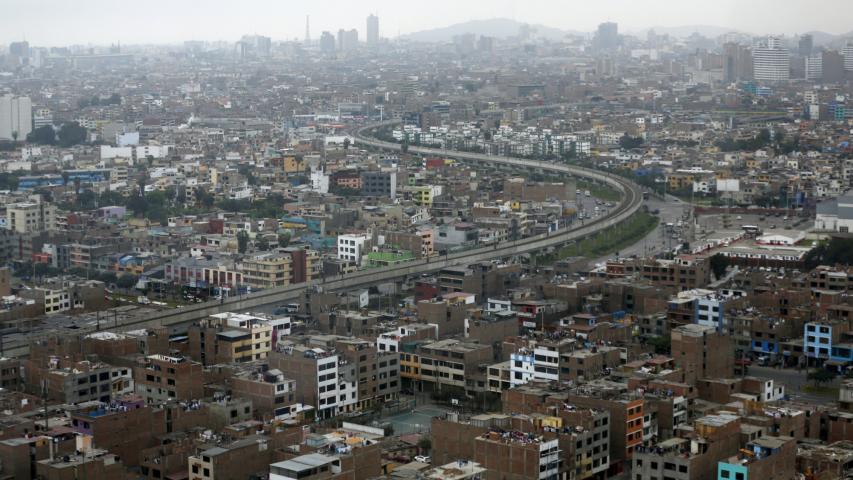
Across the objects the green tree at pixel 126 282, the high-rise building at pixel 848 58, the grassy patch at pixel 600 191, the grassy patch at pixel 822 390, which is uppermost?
the high-rise building at pixel 848 58

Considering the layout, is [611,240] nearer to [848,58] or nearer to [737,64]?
[848,58]

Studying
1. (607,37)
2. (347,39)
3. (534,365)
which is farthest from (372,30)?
(534,365)

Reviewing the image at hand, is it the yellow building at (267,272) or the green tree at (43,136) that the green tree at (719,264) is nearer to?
the yellow building at (267,272)

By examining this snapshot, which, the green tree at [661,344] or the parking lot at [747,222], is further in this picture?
the parking lot at [747,222]

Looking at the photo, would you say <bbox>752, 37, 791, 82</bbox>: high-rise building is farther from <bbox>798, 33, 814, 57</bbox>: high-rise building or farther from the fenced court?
the fenced court

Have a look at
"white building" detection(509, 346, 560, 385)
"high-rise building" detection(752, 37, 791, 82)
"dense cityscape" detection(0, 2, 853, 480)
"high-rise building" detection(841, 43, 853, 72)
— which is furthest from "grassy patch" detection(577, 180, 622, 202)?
"high-rise building" detection(752, 37, 791, 82)

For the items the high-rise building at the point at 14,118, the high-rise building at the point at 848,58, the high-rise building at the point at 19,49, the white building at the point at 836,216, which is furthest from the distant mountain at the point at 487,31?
the white building at the point at 836,216
